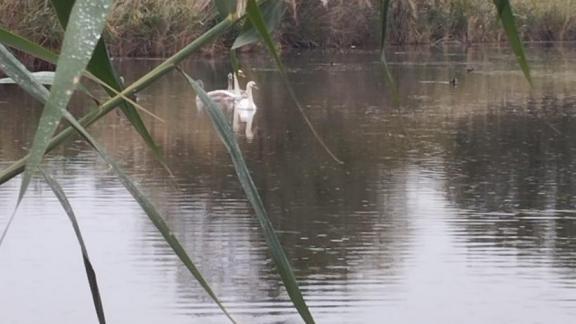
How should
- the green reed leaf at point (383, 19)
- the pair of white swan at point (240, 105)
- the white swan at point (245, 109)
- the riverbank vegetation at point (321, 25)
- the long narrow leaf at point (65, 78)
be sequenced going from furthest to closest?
the riverbank vegetation at point (321, 25)
the white swan at point (245, 109)
the pair of white swan at point (240, 105)
the green reed leaf at point (383, 19)
the long narrow leaf at point (65, 78)

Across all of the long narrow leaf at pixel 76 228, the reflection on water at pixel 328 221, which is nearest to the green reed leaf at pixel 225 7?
the long narrow leaf at pixel 76 228

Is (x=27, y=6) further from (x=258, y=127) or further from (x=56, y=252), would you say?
(x=56, y=252)

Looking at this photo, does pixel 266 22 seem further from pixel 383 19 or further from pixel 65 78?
pixel 65 78

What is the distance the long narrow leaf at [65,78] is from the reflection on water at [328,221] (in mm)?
5263

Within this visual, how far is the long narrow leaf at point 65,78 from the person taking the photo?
0.62 meters

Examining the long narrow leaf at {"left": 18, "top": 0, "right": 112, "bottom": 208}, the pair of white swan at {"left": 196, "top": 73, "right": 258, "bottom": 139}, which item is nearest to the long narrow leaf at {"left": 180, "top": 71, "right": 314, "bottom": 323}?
the long narrow leaf at {"left": 18, "top": 0, "right": 112, "bottom": 208}

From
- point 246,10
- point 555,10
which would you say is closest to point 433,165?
point 246,10

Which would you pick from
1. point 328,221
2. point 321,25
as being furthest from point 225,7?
point 321,25

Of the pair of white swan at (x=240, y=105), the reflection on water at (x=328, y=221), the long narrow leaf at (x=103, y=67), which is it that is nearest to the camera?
the long narrow leaf at (x=103, y=67)

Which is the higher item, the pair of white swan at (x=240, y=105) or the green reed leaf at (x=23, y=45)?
the green reed leaf at (x=23, y=45)

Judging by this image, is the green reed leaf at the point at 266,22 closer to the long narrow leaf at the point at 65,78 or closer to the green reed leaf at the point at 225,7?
the green reed leaf at the point at 225,7

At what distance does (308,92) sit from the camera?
19.5m

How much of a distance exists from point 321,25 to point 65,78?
3077cm

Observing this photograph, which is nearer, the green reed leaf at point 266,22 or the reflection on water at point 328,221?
the green reed leaf at point 266,22
